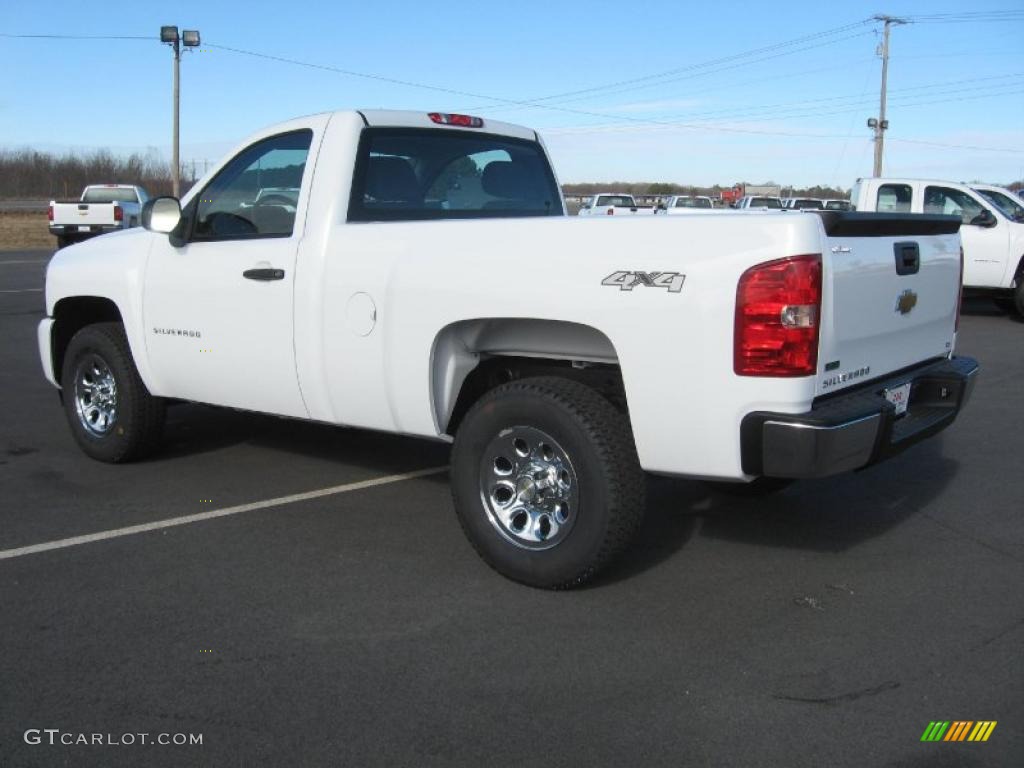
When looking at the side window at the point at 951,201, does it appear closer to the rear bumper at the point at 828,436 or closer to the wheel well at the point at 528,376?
the rear bumper at the point at 828,436

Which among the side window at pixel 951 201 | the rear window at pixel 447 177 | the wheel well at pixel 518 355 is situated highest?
the side window at pixel 951 201

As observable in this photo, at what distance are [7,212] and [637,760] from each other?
2159 inches

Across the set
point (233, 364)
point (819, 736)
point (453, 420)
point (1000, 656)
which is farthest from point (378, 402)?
point (1000, 656)

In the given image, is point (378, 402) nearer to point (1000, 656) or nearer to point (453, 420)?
point (453, 420)

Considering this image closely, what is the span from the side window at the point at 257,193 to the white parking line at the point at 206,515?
4.74 ft

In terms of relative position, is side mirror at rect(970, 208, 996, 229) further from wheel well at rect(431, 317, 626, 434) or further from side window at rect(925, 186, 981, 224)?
wheel well at rect(431, 317, 626, 434)

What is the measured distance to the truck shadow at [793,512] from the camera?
4875mm

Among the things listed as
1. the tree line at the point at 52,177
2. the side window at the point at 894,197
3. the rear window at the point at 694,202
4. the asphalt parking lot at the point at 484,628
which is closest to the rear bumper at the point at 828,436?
the asphalt parking lot at the point at 484,628

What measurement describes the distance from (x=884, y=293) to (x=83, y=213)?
2512 centimetres

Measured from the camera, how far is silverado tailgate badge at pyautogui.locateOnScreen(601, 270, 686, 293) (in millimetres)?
3676

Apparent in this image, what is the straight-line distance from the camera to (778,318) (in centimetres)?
356

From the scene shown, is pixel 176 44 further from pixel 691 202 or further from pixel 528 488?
pixel 528 488

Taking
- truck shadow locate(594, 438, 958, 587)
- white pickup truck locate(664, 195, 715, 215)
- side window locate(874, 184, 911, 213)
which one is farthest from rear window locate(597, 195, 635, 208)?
truck shadow locate(594, 438, 958, 587)

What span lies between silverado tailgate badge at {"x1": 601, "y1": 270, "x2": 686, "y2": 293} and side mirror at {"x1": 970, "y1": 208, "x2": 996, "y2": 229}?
12.3 metres
